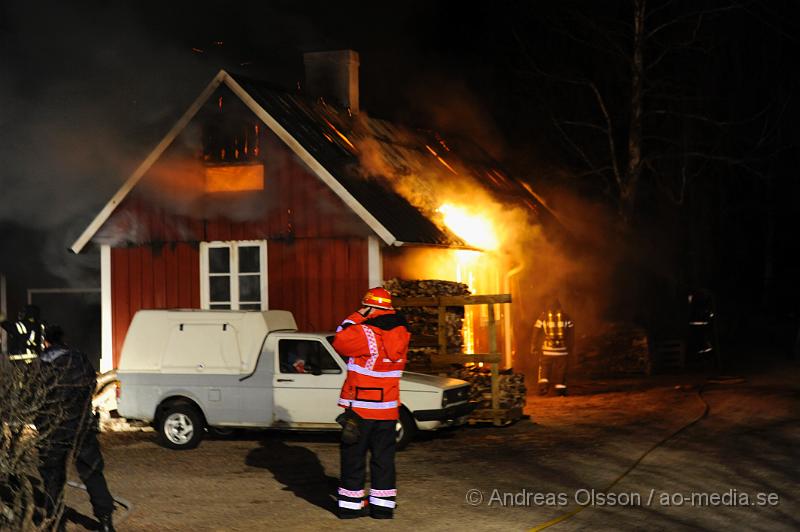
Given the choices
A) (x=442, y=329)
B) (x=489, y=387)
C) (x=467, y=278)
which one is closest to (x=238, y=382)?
(x=442, y=329)

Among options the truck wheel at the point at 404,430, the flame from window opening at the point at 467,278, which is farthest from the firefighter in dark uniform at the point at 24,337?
the flame from window opening at the point at 467,278

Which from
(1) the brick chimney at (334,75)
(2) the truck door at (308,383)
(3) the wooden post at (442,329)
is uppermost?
(1) the brick chimney at (334,75)

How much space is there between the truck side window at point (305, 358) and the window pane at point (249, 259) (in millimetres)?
4414

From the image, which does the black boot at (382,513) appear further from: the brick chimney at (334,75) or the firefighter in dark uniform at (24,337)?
the brick chimney at (334,75)

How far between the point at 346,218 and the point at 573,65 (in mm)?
14498

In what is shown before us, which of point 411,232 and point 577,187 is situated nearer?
point 411,232

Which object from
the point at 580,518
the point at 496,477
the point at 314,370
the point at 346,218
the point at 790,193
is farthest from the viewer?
the point at 790,193

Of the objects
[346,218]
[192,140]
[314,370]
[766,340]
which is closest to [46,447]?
[314,370]

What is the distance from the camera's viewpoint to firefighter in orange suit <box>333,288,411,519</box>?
9.53 metres

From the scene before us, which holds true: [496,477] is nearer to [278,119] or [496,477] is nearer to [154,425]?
[154,425]

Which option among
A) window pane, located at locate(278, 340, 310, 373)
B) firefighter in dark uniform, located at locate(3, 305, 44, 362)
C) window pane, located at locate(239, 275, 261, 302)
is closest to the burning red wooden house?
window pane, located at locate(239, 275, 261, 302)

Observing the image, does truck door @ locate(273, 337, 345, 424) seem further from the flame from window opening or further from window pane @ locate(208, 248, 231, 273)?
the flame from window opening

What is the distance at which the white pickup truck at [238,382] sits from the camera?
1402 centimetres

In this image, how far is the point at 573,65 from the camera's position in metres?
30.3
